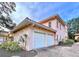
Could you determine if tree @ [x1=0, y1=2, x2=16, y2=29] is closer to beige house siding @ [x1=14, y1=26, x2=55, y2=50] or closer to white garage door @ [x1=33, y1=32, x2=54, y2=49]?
beige house siding @ [x1=14, y1=26, x2=55, y2=50]

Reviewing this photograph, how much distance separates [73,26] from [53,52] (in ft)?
4.20

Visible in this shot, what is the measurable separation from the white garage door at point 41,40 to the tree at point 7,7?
1.41m

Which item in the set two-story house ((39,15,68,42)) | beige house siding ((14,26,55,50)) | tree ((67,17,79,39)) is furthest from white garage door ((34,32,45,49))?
tree ((67,17,79,39))

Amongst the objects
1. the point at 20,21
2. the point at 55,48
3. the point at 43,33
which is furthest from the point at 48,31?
the point at 20,21

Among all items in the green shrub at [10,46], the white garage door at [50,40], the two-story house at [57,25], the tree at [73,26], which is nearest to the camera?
the green shrub at [10,46]

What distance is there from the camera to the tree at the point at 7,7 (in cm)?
593

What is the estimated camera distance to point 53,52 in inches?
233

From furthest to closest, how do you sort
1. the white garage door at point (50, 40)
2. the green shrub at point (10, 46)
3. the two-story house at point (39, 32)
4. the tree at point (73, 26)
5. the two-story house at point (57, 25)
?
the white garage door at point (50, 40)
the two-story house at point (57, 25)
the two-story house at point (39, 32)
the tree at point (73, 26)
the green shrub at point (10, 46)

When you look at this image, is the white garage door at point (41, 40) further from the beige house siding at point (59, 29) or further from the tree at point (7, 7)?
the tree at point (7, 7)

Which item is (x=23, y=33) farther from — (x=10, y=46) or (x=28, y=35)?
(x=10, y=46)

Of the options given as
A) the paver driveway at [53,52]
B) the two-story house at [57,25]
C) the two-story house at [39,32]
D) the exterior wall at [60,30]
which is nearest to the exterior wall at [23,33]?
the two-story house at [39,32]

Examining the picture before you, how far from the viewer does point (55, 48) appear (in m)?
6.11

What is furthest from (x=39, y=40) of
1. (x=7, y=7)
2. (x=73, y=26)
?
(x=7, y=7)

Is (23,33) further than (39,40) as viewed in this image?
No
